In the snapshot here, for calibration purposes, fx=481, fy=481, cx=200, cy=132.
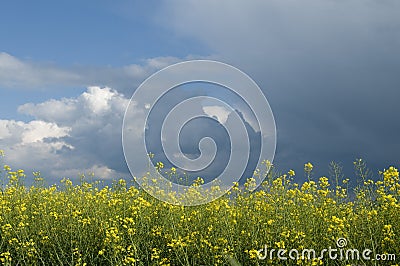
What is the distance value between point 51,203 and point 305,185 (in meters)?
4.05

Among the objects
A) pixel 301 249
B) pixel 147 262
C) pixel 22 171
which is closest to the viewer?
pixel 301 249

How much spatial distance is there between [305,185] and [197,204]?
58.0 inches

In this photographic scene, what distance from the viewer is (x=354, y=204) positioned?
6.37 metres

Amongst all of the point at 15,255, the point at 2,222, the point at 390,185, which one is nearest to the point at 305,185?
the point at 390,185

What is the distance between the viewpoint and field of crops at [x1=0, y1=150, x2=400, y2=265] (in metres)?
4.93

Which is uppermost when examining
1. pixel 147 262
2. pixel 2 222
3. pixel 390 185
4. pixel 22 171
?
pixel 22 171

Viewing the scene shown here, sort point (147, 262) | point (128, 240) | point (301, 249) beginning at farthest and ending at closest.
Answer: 1. point (128, 240)
2. point (147, 262)
3. point (301, 249)

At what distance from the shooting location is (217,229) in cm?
554

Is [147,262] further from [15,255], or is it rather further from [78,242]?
[15,255]

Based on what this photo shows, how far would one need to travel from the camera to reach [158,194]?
6816mm

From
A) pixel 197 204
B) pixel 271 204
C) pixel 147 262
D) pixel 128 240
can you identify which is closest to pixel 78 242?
pixel 128 240

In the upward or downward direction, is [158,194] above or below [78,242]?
above

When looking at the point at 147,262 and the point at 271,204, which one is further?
the point at 271,204

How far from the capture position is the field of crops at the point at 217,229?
4930 millimetres
